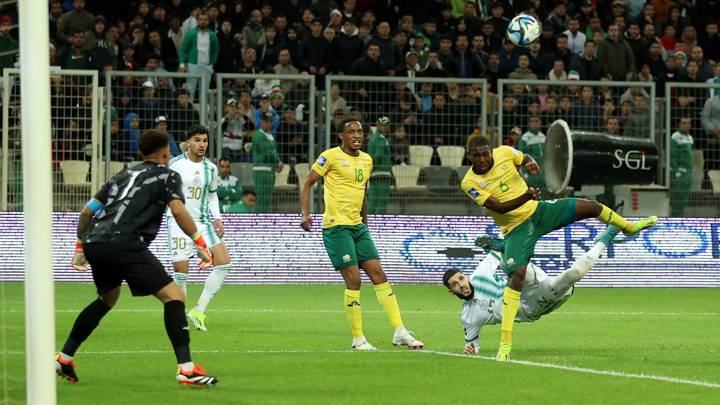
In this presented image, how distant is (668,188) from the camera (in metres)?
23.0

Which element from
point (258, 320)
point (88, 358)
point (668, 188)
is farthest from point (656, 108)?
point (88, 358)

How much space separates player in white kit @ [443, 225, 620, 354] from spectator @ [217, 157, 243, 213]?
30.0 ft

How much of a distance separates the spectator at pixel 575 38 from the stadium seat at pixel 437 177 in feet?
19.1

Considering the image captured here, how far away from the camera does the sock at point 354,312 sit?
13320 millimetres

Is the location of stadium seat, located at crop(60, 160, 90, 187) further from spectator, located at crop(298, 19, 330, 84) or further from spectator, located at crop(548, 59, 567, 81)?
spectator, located at crop(548, 59, 567, 81)

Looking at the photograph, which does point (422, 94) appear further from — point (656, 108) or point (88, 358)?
point (88, 358)

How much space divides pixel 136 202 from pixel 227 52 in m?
15.1

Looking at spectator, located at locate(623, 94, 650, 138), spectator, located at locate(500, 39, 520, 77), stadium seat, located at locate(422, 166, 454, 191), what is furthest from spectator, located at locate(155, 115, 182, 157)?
spectator, located at locate(623, 94, 650, 138)

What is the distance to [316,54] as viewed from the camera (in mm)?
25156

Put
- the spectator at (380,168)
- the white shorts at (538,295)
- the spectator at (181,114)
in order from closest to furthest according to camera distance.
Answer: the white shorts at (538,295)
the spectator at (181,114)
the spectator at (380,168)

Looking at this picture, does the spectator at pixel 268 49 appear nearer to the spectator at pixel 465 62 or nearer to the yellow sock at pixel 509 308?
the spectator at pixel 465 62

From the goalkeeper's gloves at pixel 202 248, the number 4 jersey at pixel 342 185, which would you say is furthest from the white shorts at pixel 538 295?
the goalkeeper's gloves at pixel 202 248

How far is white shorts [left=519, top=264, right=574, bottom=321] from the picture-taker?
1331 cm

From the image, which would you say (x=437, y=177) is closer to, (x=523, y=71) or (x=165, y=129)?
(x=523, y=71)
